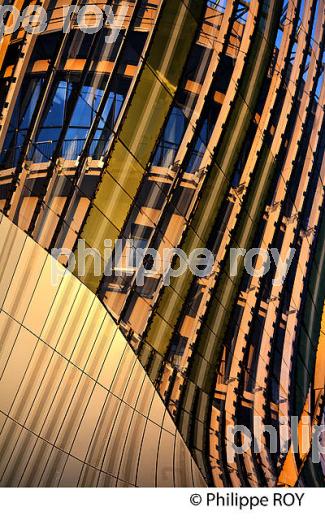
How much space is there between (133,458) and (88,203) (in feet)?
23.9

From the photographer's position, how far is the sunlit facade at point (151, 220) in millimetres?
15547

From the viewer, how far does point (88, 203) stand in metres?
16.7

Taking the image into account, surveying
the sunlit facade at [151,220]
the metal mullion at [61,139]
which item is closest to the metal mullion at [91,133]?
the sunlit facade at [151,220]

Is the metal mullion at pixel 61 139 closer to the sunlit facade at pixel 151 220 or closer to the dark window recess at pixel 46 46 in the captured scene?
the sunlit facade at pixel 151 220

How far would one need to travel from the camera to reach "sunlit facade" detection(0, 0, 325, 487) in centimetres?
1555

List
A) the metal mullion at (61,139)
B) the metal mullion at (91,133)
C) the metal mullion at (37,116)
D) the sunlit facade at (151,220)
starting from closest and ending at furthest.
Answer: the metal mullion at (37,116) < the metal mullion at (61,139) < the sunlit facade at (151,220) < the metal mullion at (91,133)

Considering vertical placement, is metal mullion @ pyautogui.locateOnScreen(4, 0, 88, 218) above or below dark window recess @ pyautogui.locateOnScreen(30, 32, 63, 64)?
below

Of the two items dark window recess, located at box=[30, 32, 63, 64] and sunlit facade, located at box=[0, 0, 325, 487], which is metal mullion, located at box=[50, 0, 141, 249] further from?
dark window recess, located at box=[30, 32, 63, 64]

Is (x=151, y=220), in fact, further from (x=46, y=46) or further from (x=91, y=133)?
(x=46, y=46)

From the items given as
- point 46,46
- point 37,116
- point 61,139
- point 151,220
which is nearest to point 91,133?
point 61,139

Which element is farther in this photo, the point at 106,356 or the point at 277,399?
the point at 277,399

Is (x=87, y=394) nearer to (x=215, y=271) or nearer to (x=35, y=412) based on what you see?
(x=35, y=412)

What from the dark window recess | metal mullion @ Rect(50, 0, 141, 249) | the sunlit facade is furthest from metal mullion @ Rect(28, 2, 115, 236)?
the dark window recess
